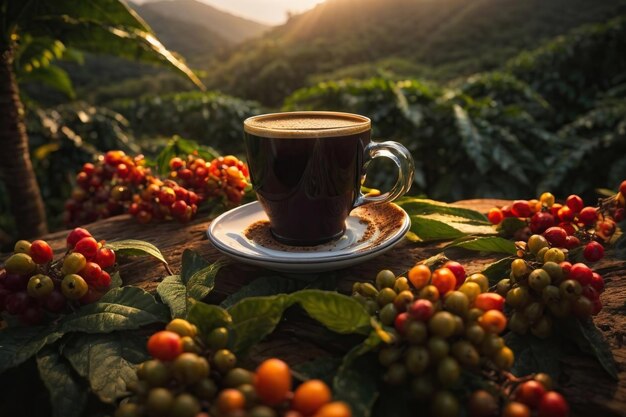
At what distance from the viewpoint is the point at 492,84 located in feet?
18.5

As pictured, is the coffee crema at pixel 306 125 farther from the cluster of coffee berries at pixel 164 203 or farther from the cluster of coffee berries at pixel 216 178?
the cluster of coffee berries at pixel 164 203

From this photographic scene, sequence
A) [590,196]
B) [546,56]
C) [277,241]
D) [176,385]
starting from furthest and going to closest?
[546,56], [590,196], [277,241], [176,385]

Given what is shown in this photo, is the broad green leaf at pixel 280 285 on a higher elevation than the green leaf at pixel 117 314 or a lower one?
lower

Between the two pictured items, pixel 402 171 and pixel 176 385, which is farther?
pixel 402 171

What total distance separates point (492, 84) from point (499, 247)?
4642 millimetres

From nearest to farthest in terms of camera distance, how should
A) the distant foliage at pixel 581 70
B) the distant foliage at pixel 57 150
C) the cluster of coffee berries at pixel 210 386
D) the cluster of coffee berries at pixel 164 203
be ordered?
1. the cluster of coffee berries at pixel 210 386
2. the cluster of coffee berries at pixel 164 203
3. the distant foliage at pixel 57 150
4. the distant foliage at pixel 581 70

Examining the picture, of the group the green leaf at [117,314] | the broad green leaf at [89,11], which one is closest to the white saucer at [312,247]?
the green leaf at [117,314]

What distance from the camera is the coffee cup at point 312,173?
1.48m

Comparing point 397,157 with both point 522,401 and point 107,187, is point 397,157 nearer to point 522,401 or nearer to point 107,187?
point 522,401

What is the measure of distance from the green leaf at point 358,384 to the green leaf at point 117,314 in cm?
50

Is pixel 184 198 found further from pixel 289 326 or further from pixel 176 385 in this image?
pixel 176 385

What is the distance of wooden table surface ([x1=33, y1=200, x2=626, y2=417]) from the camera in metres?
1.01

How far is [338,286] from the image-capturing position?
1.42 m

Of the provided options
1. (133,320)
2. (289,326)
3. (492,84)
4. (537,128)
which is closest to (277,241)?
(289,326)
